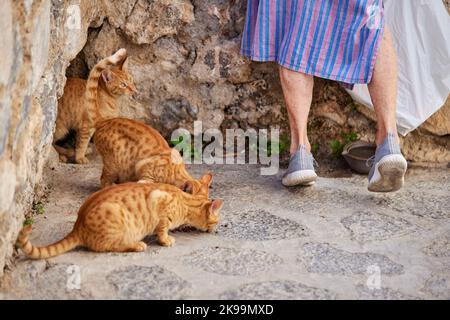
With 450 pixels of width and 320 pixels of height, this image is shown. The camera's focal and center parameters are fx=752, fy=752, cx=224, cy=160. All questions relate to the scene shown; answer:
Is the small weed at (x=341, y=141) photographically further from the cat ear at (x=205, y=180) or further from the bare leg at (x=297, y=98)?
the cat ear at (x=205, y=180)

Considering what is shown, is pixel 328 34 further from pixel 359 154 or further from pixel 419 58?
pixel 359 154

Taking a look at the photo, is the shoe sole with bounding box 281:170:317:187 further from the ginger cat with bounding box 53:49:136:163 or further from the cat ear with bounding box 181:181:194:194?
the ginger cat with bounding box 53:49:136:163

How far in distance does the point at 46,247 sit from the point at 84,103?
6.23ft

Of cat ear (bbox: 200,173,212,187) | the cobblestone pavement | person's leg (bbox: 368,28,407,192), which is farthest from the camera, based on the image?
person's leg (bbox: 368,28,407,192)

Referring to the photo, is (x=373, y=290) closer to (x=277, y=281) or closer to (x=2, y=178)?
(x=277, y=281)

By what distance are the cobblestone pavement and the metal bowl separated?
0.13 metres

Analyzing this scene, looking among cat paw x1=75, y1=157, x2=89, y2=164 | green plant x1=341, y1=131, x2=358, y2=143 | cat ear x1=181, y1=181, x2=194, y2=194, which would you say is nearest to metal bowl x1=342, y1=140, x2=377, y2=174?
green plant x1=341, y1=131, x2=358, y2=143

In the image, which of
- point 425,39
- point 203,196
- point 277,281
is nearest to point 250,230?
point 203,196

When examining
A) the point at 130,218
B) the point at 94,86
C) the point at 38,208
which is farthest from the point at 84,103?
the point at 130,218

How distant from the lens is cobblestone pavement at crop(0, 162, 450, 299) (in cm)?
336

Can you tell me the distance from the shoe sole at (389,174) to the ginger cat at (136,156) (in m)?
0.99

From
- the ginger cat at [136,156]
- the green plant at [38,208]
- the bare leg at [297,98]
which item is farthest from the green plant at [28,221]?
the bare leg at [297,98]

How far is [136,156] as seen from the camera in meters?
4.46

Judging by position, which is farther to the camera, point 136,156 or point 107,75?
point 107,75
